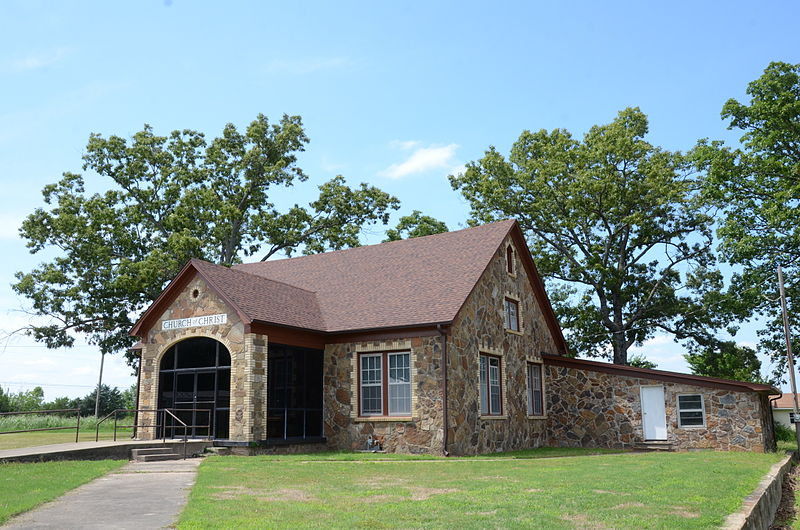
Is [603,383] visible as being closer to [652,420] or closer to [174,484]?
[652,420]

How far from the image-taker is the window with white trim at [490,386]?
68.4ft

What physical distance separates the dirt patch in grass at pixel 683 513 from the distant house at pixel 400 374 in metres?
10.00

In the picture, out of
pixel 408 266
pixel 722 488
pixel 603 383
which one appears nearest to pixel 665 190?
pixel 603 383

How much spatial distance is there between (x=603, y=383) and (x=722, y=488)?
1301 cm

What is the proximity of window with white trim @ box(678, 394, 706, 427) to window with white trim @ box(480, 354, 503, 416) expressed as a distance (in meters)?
5.76

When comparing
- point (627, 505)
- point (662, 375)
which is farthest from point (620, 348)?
point (627, 505)

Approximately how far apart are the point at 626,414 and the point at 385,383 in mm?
8544

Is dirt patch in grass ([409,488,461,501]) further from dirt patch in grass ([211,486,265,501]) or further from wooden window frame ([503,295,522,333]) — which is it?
wooden window frame ([503,295,522,333])

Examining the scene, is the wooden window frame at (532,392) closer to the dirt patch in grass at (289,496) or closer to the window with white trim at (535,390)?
the window with white trim at (535,390)

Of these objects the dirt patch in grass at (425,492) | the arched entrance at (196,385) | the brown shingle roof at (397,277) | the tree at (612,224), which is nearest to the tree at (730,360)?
the tree at (612,224)

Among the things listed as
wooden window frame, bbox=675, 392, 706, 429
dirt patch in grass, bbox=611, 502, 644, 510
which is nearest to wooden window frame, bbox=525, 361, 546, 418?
wooden window frame, bbox=675, 392, 706, 429

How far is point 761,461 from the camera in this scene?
1681 centimetres

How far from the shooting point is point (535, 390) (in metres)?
24.3

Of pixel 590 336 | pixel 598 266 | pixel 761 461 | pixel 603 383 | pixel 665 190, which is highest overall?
pixel 665 190
